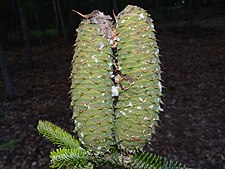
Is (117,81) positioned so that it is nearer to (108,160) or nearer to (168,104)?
(108,160)

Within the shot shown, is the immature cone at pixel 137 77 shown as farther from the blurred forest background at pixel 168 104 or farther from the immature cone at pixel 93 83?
the blurred forest background at pixel 168 104

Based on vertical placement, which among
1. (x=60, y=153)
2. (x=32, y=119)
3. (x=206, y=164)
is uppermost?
(x=60, y=153)

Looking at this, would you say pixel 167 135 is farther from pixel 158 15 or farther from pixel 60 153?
pixel 158 15

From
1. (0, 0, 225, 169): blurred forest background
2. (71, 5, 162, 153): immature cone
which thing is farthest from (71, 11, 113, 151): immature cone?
(0, 0, 225, 169): blurred forest background

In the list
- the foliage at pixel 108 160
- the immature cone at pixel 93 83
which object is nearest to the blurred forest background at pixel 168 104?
the immature cone at pixel 93 83

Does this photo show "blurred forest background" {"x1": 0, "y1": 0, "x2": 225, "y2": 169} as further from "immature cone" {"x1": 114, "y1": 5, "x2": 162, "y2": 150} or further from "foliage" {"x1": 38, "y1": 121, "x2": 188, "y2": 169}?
"foliage" {"x1": 38, "y1": 121, "x2": 188, "y2": 169}

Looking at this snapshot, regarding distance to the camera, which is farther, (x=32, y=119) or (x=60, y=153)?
(x=32, y=119)

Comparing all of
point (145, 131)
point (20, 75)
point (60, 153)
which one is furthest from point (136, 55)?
point (20, 75)
